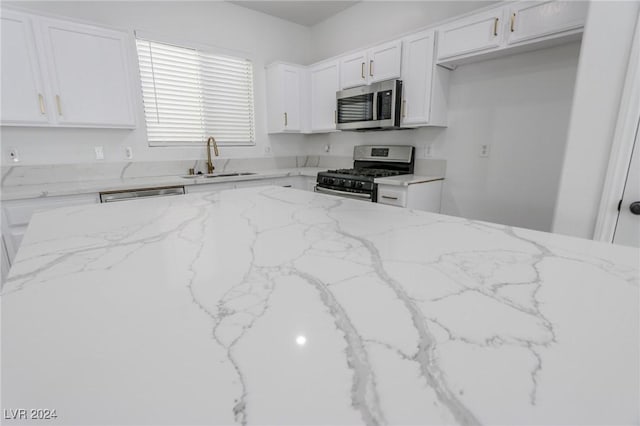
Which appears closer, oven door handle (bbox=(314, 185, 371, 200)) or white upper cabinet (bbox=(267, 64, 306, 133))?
oven door handle (bbox=(314, 185, 371, 200))

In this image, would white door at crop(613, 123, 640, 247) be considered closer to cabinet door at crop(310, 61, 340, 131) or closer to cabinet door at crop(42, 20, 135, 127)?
cabinet door at crop(310, 61, 340, 131)

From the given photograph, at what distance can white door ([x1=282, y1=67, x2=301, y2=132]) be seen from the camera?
3658 millimetres

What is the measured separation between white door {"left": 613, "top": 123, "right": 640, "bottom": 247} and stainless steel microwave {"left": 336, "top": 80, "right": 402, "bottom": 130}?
1693mm

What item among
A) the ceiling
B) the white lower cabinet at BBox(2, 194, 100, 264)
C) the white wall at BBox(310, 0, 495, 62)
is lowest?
the white lower cabinet at BBox(2, 194, 100, 264)

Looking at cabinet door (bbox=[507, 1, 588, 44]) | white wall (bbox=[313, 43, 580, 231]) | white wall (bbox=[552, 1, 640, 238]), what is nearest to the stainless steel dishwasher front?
white wall (bbox=[313, 43, 580, 231])

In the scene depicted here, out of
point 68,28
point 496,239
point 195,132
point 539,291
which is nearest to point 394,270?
point 539,291

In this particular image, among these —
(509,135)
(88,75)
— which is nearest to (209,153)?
(88,75)

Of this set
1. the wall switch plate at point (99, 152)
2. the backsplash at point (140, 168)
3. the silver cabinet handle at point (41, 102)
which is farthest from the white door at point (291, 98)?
the silver cabinet handle at point (41, 102)

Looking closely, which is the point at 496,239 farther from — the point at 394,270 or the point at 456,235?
the point at 394,270

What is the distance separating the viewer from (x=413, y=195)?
8.82ft

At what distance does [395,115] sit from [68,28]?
270 cm

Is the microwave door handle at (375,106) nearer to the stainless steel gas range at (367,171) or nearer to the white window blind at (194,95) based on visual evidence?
the stainless steel gas range at (367,171)

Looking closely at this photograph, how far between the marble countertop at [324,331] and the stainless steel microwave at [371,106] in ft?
7.16

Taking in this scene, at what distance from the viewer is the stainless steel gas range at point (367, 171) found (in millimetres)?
2900
